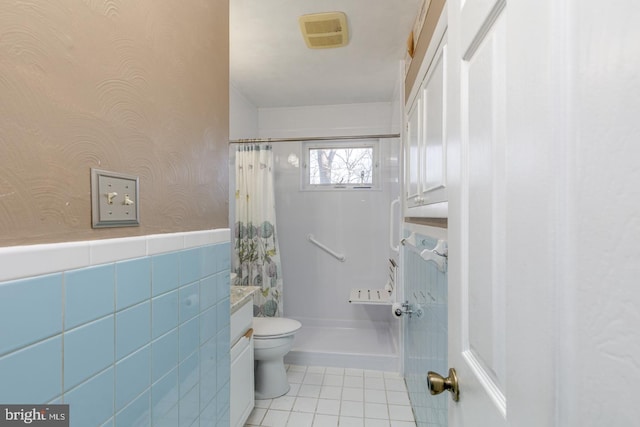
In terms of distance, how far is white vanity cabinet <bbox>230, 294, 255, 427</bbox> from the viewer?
58.7 inches

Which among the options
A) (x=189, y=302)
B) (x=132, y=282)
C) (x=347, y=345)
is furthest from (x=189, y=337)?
(x=347, y=345)

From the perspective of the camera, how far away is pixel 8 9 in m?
0.49

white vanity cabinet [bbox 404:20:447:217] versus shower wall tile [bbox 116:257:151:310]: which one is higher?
white vanity cabinet [bbox 404:20:447:217]

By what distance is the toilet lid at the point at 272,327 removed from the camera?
2058 millimetres

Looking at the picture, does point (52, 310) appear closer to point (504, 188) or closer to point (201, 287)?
point (201, 287)

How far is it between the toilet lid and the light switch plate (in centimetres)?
152

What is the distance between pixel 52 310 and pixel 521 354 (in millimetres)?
753

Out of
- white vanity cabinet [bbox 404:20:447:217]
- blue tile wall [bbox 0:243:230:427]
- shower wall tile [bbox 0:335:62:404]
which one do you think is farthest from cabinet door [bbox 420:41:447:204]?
shower wall tile [bbox 0:335:62:404]

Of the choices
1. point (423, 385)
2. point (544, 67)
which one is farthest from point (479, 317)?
point (423, 385)

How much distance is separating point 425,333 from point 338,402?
95 cm

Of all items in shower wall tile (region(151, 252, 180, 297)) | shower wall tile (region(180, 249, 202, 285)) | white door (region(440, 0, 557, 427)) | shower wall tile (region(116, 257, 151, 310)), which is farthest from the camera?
shower wall tile (region(180, 249, 202, 285))

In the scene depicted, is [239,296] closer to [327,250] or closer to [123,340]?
[123,340]

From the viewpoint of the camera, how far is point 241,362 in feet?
5.27

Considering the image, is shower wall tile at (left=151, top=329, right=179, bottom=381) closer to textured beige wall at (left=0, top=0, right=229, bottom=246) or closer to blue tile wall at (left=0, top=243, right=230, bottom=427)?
blue tile wall at (left=0, top=243, right=230, bottom=427)
